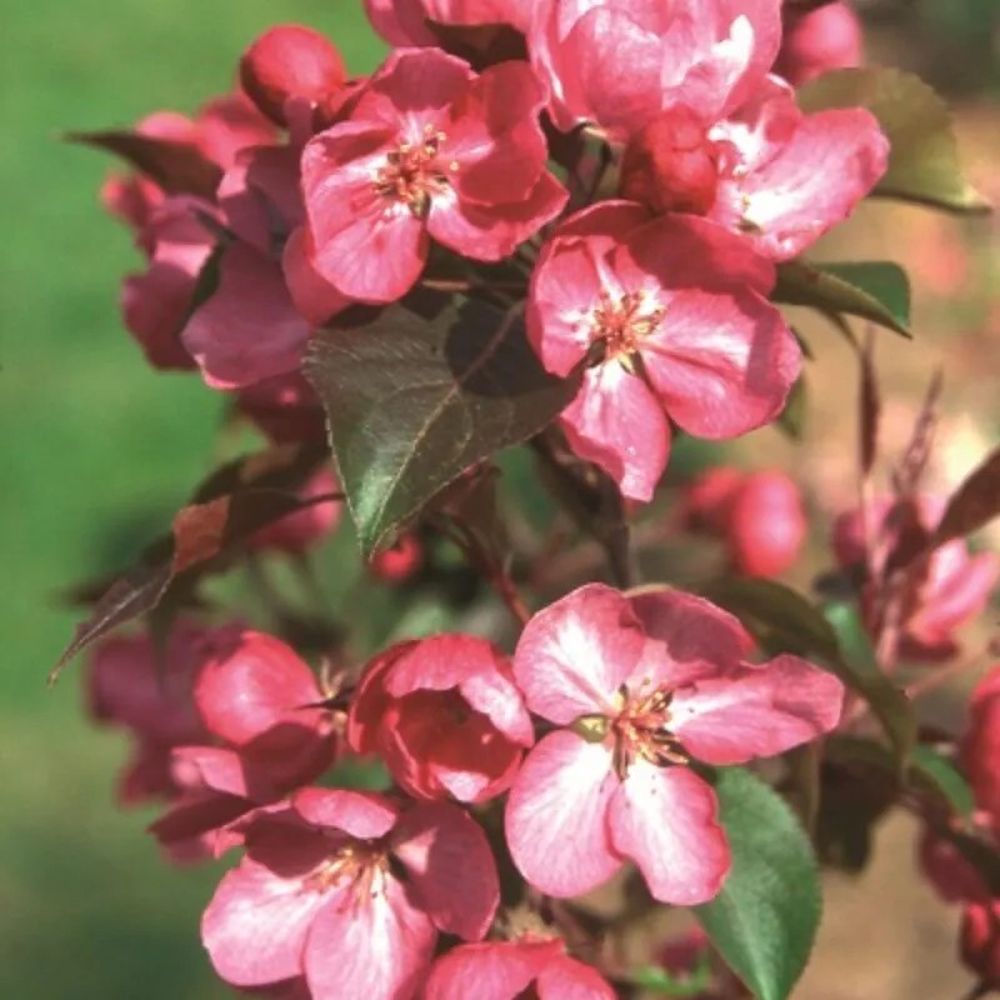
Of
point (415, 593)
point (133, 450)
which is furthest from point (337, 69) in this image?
point (133, 450)

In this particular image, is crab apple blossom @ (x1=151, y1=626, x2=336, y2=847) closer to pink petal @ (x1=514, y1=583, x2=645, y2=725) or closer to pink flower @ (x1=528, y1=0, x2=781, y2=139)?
pink petal @ (x1=514, y1=583, x2=645, y2=725)

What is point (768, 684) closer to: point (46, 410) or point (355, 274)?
point (355, 274)

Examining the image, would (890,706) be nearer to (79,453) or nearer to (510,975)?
(510,975)

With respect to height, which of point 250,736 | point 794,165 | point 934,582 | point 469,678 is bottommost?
point 934,582

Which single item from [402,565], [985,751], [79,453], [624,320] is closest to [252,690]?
[624,320]

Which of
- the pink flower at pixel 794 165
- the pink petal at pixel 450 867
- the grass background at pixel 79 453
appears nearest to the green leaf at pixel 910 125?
the pink flower at pixel 794 165

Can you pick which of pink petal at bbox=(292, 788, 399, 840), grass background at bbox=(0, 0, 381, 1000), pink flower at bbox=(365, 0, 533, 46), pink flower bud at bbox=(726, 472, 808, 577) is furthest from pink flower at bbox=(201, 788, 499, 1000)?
grass background at bbox=(0, 0, 381, 1000)
